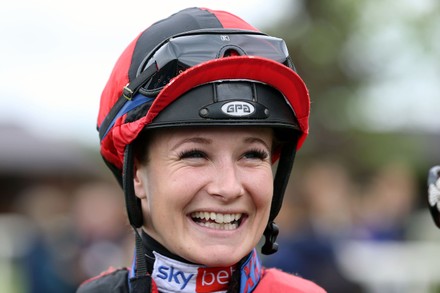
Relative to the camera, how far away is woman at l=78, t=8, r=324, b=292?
3270 mm

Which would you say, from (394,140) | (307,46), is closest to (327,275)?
(307,46)

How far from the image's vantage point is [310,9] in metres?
18.2

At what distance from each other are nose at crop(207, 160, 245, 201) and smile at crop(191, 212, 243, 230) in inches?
3.4

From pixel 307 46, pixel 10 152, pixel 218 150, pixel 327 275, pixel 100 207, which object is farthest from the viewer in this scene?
pixel 10 152

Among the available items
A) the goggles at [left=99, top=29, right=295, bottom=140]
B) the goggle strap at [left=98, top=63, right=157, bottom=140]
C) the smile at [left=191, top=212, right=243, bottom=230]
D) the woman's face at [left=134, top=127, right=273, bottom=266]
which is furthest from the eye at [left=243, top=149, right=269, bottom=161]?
the goggle strap at [left=98, top=63, right=157, bottom=140]

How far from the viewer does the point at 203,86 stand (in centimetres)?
328

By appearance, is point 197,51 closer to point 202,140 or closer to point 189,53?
point 189,53

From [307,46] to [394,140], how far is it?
7336 mm

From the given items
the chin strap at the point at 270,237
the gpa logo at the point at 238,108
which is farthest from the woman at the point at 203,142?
the chin strap at the point at 270,237

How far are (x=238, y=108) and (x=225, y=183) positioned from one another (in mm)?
263

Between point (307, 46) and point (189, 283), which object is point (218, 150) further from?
point (307, 46)

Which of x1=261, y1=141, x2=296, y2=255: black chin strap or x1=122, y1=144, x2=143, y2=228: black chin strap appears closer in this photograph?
x1=122, y1=144, x2=143, y2=228: black chin strap

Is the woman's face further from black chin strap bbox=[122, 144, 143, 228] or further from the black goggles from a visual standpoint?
the black goggles

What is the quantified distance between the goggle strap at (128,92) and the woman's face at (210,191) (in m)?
0.18
